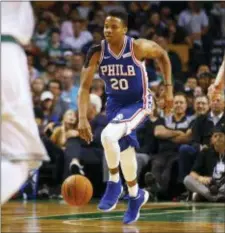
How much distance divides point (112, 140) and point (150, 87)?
18.2ft

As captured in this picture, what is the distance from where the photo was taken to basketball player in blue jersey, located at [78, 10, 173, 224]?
8016 mm

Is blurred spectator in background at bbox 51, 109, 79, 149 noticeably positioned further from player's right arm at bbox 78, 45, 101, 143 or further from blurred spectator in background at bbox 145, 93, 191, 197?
player's right arm at bbox 78, 45, 101, 143

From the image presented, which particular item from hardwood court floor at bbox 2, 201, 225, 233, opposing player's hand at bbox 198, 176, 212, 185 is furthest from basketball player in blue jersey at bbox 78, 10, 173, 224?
opposing player's hand at bbox 198, 176, 212, 185

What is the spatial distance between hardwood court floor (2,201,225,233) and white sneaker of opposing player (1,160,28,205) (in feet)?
13.2

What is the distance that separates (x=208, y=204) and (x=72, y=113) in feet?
9.18


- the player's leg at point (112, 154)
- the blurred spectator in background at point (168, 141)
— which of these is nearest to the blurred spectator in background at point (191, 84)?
the blurred spectator in background at point (168, 141)

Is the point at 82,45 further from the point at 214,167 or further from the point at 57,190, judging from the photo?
the point at 214,167

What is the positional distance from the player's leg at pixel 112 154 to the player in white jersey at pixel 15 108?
4.34m

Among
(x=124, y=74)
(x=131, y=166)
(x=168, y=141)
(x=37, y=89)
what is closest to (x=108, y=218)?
(x=131, y=166)

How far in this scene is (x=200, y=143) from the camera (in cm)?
1162

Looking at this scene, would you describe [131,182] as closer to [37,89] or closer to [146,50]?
[146,50]

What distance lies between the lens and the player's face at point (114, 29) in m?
7.91

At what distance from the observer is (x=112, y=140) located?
25.5ft

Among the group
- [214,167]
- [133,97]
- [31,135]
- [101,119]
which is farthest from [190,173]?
[31,135]
